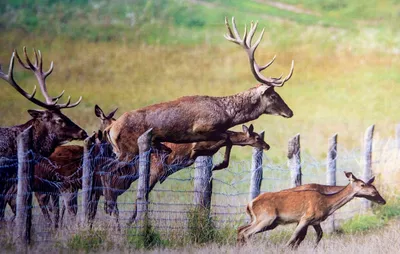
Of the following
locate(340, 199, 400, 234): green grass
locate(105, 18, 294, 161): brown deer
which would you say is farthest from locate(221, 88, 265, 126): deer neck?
locate(340, 199, 400, 234): green grass

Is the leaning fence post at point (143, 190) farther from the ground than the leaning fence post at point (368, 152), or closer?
closer

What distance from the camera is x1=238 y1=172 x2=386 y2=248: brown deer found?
8.29 m

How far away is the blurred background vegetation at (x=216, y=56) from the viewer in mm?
9383

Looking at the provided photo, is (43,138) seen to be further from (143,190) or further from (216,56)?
(216,56)

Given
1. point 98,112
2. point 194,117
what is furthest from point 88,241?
point 194,117

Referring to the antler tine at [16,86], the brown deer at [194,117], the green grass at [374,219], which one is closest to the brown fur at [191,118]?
the brown deer at [194,117]

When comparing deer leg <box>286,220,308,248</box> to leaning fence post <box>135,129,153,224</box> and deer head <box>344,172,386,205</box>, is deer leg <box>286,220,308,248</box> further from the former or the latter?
leaning fence post <box>135,129,153,224</box>

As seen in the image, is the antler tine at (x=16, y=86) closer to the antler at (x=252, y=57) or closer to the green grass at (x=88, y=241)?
→ the green grass at (x=88, y=241)

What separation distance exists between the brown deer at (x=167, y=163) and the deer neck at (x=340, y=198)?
75 cm

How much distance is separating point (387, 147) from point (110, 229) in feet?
12.4

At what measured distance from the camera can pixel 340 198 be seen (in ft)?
27.8

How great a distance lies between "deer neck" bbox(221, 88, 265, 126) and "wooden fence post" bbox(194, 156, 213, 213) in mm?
501

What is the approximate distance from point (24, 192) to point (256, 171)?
2195mm

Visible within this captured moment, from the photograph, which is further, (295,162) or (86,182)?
(295,162)
